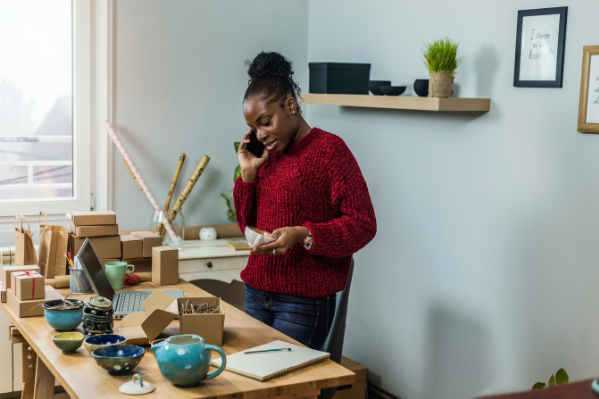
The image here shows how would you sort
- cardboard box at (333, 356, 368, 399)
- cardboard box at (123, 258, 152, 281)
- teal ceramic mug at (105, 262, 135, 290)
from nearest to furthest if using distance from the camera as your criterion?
1. teal ceramic mug at (105, 262, 135, 290)
2. cardboard box at (123, 258, 152, 281)
3. cardboard box at (333, 356, 368, 399)

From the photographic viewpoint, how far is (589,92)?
6.71 feet

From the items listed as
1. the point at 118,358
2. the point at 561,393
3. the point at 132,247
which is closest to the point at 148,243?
the point at 132,247

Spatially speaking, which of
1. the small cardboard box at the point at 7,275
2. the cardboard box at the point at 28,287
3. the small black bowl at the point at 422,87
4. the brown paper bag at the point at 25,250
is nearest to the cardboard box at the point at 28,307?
the cardboard box at the point at 28,287

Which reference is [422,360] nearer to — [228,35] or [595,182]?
[595,182]

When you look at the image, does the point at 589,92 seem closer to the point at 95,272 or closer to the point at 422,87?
the point at 422,87

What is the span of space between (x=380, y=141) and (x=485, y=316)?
1.00 metres

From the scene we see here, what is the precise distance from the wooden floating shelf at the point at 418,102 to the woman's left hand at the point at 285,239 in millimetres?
921

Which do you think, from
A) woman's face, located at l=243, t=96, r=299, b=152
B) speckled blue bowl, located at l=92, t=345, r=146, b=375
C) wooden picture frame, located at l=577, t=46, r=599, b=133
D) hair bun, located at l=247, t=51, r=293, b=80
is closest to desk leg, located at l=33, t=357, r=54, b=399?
speckled blue bowl, located at l=92, t=345, r=146, b=375

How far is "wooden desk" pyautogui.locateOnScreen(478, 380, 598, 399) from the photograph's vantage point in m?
0.55

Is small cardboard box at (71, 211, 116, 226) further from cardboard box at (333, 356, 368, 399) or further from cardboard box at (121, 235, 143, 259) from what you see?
cardboard box at (333, 356, 368, 399)

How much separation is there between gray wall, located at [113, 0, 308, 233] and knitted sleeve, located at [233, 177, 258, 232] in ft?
4.65

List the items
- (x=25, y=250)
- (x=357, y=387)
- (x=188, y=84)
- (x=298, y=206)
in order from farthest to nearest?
1. (x=188, y=84)
2. (x=357, y=387)
3. (x=25, y=250)
4. (x=298, y=206)

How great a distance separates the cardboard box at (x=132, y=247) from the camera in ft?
8.05

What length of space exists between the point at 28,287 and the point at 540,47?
190 centimetres
